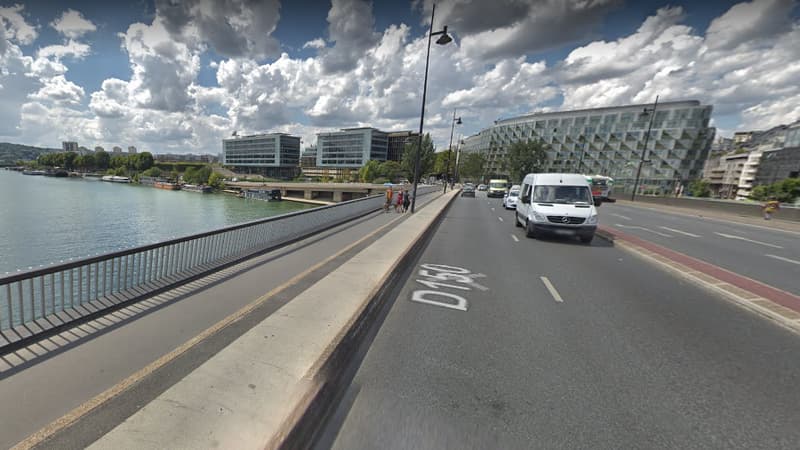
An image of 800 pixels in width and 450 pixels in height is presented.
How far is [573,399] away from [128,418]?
375 cm

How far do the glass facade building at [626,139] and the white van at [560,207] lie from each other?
7512 centimetres

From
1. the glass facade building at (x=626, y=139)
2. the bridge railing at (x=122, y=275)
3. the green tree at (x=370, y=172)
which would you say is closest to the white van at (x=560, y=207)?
the bridge railing at (x=122, y=275)

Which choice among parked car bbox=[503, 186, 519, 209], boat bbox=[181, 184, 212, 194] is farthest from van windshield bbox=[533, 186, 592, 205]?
boat bbox=[181, 184, 212, 194]

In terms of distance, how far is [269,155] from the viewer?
144375 millimetres

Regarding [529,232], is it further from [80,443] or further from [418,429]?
[80,443]

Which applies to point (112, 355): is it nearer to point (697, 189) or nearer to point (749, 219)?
point (749, 219)

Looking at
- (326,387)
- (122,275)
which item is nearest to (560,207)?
(326,387)

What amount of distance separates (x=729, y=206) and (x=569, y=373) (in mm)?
31224

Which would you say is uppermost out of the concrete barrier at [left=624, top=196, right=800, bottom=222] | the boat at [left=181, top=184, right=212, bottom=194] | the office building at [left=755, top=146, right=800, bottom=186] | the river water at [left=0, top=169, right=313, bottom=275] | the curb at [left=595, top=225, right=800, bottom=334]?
the office building at [left=755, top=146, right=800, bottom=186]

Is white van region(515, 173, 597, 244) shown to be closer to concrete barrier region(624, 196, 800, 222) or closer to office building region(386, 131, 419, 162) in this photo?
concrete barrier region(624, 196, 800, 222)

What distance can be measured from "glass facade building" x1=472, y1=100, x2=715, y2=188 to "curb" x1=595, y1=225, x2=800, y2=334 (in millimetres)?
78214

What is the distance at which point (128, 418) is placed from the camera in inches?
90.4

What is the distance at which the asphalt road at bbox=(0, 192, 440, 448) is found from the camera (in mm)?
2385

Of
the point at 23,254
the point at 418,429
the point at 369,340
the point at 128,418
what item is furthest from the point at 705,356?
the point at 23,254
